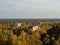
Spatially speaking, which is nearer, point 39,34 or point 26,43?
point 26,43

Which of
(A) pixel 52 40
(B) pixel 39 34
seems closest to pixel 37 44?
(A) pixel 52 40

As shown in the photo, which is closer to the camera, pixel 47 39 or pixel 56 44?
pixel 56 44

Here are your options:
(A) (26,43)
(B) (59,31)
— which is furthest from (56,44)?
(B) (59,31)

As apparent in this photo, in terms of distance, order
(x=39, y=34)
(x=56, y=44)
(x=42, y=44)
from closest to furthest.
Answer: (x=56, y=44), (x=42, y=44), (x=39, y=34)

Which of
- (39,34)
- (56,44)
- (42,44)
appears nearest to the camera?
(56,44)

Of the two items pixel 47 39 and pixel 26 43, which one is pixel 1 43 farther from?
pixel 47 39

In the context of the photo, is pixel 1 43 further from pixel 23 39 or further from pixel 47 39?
pixel 47 39

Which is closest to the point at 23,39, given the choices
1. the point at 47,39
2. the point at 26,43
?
the point at 26,43
